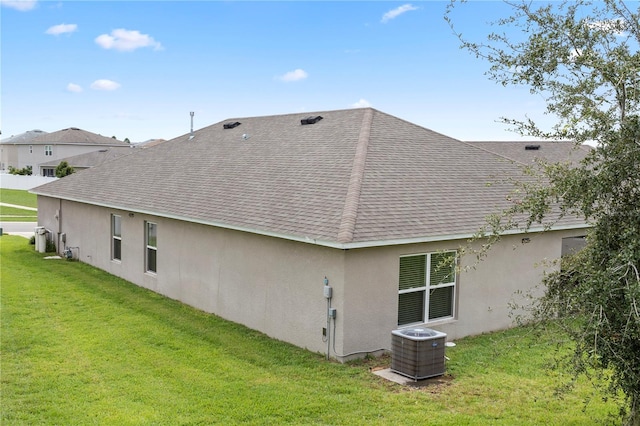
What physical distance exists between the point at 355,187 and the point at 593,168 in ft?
19.2

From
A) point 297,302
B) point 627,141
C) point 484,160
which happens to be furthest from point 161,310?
point 627,141

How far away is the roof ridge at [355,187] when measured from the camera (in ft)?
33.4

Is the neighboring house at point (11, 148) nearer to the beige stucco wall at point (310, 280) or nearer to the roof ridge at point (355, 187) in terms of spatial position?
the beige stucco wall at point (310, 280)

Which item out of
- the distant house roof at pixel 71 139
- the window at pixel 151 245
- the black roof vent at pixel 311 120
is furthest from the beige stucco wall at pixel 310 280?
the distant house roof at pixel 71 139

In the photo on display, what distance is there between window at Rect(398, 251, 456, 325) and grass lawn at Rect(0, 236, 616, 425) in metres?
0.87

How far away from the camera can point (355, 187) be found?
1186 cm

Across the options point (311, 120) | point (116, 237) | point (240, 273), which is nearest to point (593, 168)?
point (240, 273)

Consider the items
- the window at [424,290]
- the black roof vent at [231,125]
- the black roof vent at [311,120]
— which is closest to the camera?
the window at [424,290]

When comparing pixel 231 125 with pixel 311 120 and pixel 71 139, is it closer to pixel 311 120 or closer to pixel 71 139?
pixel 311 120

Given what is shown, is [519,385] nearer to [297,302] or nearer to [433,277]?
[433,277]

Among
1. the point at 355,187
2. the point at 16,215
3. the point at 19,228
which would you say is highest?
the point at 355,187

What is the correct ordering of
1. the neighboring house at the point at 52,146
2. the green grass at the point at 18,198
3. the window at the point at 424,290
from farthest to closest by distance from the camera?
the neighboring house at the point at 52,146, the green grass at the point at 18,198, the window at the point at 424,290

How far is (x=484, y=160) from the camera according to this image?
16047 mm

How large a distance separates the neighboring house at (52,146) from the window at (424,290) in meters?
64.0
